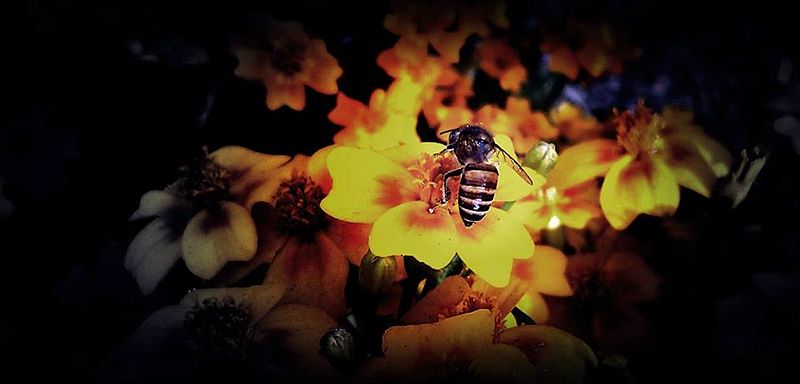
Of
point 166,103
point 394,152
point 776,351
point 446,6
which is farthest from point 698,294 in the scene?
point 166,103

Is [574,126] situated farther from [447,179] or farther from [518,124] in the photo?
[447,179]

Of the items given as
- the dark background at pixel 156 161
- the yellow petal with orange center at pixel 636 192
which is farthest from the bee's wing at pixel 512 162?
the dark background at pixel 156 161

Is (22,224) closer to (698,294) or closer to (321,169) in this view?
(321,169)

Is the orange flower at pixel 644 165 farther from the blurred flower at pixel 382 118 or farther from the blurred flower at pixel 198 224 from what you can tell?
the blurred flower at pixel 198 224

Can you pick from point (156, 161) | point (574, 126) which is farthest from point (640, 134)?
point (156, 161)

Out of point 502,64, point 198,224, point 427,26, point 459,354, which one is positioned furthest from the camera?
point 502,64

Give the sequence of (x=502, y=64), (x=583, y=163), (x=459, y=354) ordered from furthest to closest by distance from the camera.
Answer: (x=502, y=64) → (x=583, y=163) → (x=459, y=354)
